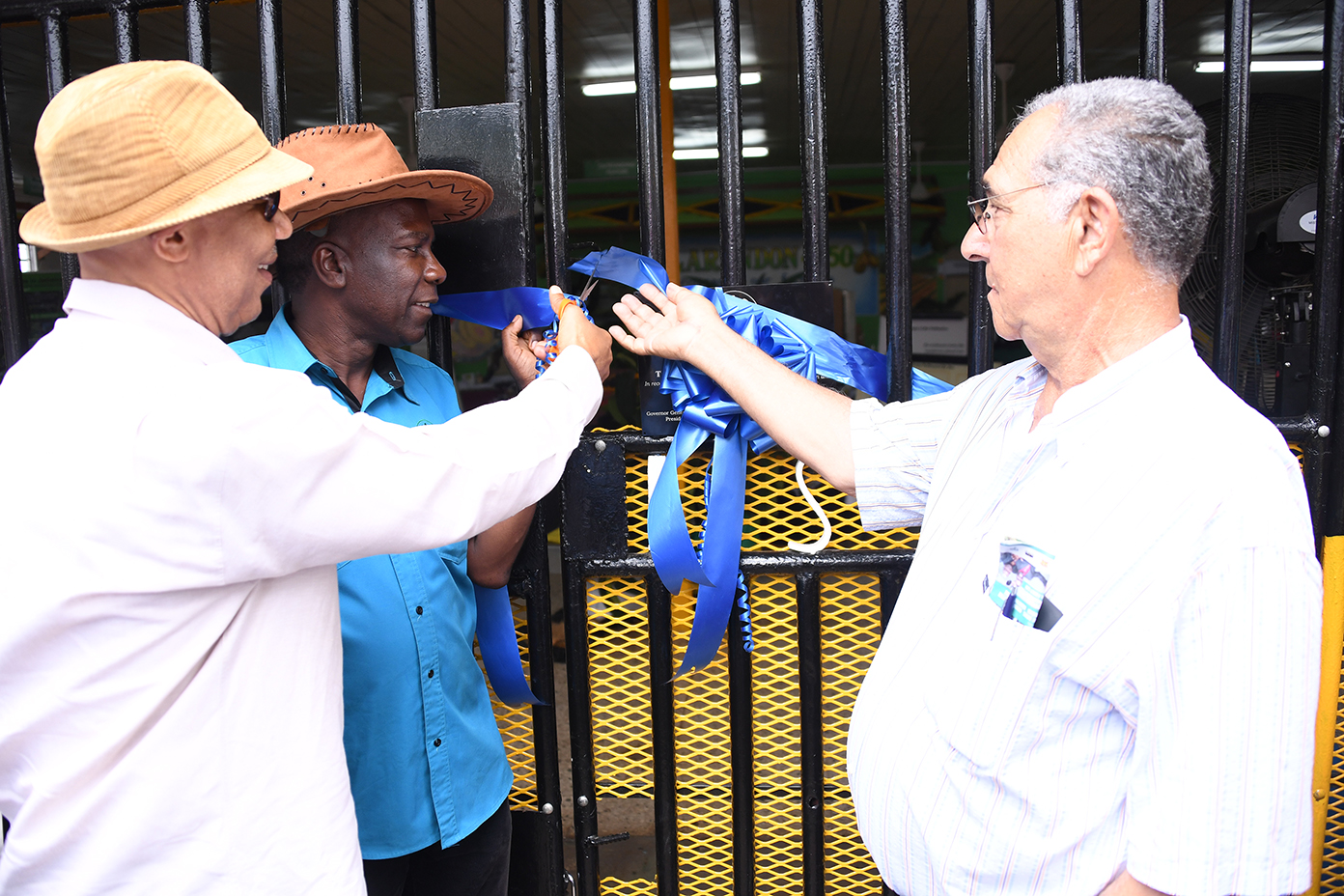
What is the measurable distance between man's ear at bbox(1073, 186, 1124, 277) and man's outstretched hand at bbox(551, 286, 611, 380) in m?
0.83

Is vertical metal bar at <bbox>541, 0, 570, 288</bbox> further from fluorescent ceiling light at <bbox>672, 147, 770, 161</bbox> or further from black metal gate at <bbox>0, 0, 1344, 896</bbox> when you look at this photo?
fluorescent ceiling light at <bbox>672, 147, 770, 161</bbox>

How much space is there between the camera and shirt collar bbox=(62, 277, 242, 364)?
1182 mm

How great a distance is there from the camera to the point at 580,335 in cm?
167

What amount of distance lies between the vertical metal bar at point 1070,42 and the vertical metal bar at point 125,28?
6.48ft

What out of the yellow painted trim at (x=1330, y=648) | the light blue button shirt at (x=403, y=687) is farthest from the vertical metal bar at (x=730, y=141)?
the yellow painted trim at (x=1330, y=648)

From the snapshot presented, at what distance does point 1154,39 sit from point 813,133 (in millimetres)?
688

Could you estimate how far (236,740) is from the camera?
3.94ft

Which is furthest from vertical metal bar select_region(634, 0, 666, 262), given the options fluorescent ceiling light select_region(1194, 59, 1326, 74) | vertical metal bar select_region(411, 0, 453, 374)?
fluorescent ceiling light select_region(1194, 59, 1326, 74)

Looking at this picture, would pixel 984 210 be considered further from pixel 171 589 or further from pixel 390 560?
pixel 171 589

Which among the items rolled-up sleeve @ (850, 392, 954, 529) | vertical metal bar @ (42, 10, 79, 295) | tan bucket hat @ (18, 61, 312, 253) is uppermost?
vertical metal bar @ (42, 10, 79, 295)

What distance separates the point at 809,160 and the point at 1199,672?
1.19m

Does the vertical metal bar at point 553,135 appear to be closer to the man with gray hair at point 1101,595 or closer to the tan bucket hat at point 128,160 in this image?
the tan bucket hat at point 128,160

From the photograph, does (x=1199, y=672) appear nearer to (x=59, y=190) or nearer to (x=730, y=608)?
(x=730, y=608)

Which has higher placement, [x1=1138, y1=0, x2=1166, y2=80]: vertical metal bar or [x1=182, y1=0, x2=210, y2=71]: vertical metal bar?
[x1=182, y1=0, x2=210, y2=71]: vertical metal bar
